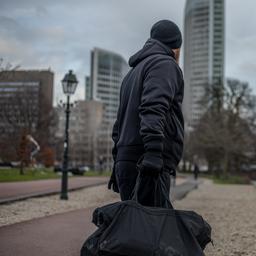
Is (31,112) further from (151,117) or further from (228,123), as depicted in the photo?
(151,117)

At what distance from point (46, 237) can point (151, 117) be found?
4.13m

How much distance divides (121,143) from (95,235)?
0.85 meters

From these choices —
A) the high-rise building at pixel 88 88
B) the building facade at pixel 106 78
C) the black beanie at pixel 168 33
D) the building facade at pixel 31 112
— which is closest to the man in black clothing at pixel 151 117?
the black beanie at pixel 168 33

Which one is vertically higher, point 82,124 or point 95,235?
point 82,124

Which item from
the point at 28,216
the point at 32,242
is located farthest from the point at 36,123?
the point at 32,242

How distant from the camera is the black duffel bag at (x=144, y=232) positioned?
2902mm

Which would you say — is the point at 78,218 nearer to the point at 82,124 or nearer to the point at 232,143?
the point at 232,143

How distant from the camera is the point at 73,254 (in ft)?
18.8

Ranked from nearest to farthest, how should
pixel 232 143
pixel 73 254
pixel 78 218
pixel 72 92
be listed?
pixel 73 254 → pixel 78 218 → pixel 72 92 → pixel 232 143

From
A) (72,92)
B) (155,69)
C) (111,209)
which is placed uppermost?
(72,92)

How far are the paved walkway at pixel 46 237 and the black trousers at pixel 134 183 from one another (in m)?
2.28

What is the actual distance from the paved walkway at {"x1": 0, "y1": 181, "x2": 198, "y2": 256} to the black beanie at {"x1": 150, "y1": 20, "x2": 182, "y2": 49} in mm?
2947

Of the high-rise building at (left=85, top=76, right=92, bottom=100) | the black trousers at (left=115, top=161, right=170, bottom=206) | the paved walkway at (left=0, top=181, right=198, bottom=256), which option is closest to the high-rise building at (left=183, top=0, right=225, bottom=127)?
the high-rise building at (left=85, top=76, right=92, bottom=100)

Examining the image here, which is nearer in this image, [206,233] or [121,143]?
[206,233]
